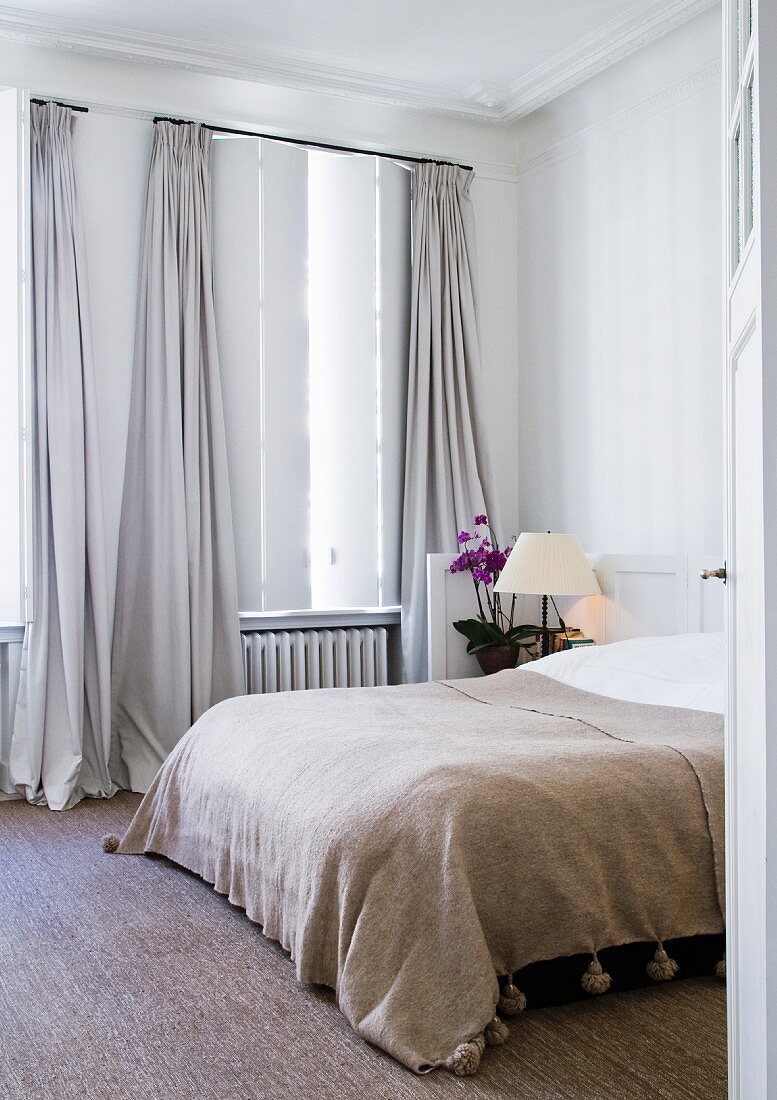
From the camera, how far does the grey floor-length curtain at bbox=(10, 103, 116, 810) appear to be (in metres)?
4.17

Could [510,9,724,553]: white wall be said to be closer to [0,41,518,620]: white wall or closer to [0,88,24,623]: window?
[0,41,518,620]: white wall

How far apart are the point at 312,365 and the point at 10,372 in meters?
1.27

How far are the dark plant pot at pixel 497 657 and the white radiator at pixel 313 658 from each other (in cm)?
56

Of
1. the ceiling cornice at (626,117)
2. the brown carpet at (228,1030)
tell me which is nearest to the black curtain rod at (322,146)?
the ceiling cornice at (626,117)

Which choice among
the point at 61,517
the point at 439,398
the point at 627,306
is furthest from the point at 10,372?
the point at 627,306

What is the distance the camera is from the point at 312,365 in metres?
4.84

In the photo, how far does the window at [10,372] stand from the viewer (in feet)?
13.9

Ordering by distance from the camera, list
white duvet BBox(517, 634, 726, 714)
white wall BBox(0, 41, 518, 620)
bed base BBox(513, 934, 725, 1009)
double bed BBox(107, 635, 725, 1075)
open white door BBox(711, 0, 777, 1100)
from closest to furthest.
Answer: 1. open white door BBox(711, 0, 777, 1100)
2. double bed BBox(107, 635, 725, 1075)
3. bed base BBox(513, 934, 725, 1009)
4. white duvet BBox(517, 634, 726, 714)
5. white wall BBox(0, 41, 518, 620)

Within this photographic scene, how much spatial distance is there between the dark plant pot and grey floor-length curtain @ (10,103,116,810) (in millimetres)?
1509

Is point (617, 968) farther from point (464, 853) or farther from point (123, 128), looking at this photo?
point (123, 128)

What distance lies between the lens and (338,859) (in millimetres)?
2197

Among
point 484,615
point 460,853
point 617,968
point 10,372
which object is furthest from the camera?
point 484,615

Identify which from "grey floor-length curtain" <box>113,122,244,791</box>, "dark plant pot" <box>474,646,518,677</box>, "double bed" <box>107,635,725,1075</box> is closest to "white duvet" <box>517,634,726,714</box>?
"double bed" <box>107,635,725,1075</box>

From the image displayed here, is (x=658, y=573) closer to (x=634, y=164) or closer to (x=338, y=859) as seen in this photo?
(x=634, y=164)
